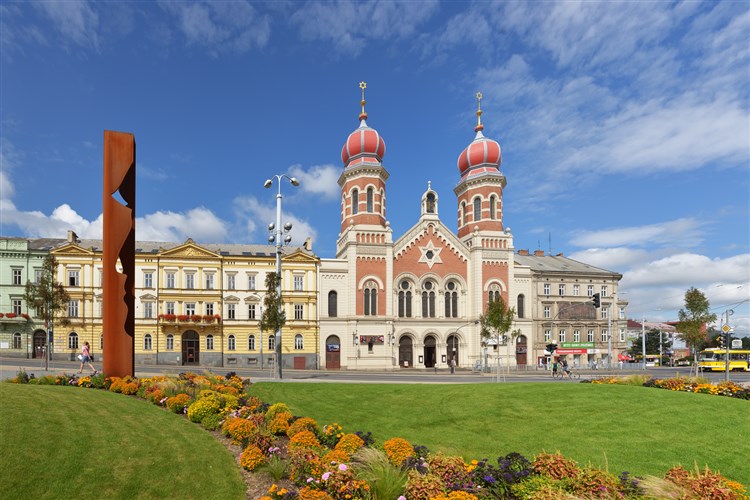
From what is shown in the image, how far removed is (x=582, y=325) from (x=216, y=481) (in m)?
62.2

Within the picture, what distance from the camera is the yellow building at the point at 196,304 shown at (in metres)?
49.7

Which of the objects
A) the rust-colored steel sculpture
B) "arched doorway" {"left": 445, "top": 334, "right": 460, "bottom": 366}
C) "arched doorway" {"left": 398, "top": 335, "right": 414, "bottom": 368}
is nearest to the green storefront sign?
"arched doorway" {"left": 445, "top": 334, "right": 460, "bottom": 366}

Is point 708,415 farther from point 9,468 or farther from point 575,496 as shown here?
point 9,468

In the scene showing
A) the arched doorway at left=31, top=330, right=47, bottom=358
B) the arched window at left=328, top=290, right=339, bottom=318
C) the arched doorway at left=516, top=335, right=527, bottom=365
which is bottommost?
the arched doorway at left=516, top=335, right=527, bottom=365

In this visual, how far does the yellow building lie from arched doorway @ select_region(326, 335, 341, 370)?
147 centimetres

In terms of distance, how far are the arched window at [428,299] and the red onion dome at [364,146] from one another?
54.5 ft

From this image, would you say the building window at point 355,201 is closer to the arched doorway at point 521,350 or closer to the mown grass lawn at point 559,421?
the arched doorway at point 521,350

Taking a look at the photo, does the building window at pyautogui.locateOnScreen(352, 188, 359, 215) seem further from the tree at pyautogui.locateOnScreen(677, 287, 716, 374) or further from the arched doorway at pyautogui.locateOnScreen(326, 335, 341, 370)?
the tree at pyautogui.locateOnScreen(677, 287, 716, 374)

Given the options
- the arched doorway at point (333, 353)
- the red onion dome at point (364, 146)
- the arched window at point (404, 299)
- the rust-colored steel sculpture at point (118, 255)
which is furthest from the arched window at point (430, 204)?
the rust-colored steel sculpture at point (118, 255)

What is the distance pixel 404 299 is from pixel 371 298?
164 inches

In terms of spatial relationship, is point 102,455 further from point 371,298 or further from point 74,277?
point 74,277

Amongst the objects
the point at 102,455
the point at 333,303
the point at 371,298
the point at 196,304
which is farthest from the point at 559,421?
the point at 196,304

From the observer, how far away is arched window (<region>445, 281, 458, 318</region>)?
5725cm

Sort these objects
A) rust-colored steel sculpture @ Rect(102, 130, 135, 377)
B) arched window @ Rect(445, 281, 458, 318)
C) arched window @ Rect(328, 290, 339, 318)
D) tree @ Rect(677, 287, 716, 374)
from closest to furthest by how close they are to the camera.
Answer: rust-colored steel sculpture @ Rect(102, 130, 135, 377) < tree @ Rect(677, 287, 716, 374) < arched window @ Rect(328, 290, 339, 318) < arched window @ Rect(445, 281, 458, 318)
